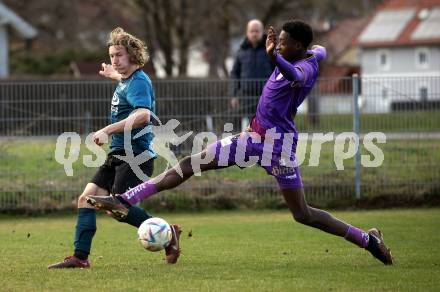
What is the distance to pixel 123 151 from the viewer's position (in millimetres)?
9234

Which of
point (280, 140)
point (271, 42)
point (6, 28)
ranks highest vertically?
point (6, 28)

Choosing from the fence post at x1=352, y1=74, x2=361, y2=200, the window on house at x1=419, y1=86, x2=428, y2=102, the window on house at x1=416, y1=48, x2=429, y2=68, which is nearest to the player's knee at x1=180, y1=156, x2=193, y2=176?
the fence post at x1=352, y1=74, x2=361, y2=200

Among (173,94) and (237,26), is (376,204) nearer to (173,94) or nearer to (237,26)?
(173,94)

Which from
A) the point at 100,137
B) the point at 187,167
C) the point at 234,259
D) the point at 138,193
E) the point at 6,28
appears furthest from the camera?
the point at 6,28

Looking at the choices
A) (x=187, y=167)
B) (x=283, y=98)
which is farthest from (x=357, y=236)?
(x=187, y=167)

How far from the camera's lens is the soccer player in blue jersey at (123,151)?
9148 mm

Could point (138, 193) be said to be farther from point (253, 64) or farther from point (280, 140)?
point (253, 64)

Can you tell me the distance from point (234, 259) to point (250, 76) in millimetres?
6535

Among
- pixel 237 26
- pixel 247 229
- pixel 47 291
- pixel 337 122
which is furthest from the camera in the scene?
pixel 237 26

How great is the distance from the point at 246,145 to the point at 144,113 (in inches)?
39.2

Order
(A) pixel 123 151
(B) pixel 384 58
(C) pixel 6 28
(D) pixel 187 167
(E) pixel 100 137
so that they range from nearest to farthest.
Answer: (E) pixel 100 137, (D) pixel 187 167, (A) pixel 123 151, (C) pixel 6 28, (B) pixel 384 58

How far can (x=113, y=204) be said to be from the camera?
8.76 metres

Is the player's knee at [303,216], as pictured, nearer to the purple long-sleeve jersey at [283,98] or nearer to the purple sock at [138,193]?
the purple long-sleeve jersey at [283,98]

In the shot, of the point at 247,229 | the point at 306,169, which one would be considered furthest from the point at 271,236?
the point at 306,169
